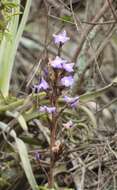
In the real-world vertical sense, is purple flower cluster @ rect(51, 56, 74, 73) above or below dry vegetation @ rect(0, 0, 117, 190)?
above

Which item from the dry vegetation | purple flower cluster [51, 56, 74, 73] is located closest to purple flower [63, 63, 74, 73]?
purple flower cluster [51, 56, 74, 73]

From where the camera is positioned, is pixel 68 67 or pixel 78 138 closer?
pixel 68 67

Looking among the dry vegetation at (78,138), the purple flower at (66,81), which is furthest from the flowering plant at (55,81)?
the dry vegetation at (78,138)

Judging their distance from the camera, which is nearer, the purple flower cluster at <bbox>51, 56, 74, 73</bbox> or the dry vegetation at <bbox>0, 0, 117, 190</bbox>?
the purple flower cluster at <bbox>51, 56, 74, 73</bbox>

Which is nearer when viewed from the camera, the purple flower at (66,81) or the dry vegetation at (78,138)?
the purple flower at (66,81)

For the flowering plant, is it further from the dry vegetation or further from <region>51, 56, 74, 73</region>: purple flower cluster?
the dry vegetation

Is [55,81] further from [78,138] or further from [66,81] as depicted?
[78,138]

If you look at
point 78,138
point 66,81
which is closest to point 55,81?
point 66,81

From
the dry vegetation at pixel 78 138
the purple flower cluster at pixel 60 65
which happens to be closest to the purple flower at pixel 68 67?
the purple flower cluster at pixel 60 65

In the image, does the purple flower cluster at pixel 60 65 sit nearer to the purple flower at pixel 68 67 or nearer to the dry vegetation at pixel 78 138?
the purple flower at pixel 68 67

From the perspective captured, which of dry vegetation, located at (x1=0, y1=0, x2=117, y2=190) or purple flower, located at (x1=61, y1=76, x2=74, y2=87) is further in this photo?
dry vegetation, located at (x1=0, y1=0, x2=117, y2=190)

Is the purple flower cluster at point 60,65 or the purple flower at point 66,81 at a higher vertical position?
the purple flower cluster at point 60,65

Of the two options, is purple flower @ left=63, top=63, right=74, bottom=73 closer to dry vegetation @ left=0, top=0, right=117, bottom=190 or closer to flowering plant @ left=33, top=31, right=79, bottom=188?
flowering plant @ left=33, top=31, right=79, bottom=188
